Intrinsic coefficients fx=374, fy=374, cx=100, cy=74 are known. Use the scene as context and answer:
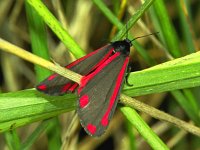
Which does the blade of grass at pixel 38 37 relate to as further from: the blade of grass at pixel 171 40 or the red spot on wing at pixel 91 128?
the blade of grass at pixel 171 40

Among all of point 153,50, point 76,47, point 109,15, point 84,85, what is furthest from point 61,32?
point 153,50

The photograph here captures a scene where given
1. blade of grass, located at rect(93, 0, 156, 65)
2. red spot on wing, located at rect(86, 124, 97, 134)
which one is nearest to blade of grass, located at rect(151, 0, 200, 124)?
blade of grass, located at rect(93, 0, 156, 65)

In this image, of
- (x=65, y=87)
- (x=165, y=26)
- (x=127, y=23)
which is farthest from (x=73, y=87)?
(x=165, y=26)

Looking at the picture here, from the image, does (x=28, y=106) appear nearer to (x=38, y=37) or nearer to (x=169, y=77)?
(x=38, y=37)

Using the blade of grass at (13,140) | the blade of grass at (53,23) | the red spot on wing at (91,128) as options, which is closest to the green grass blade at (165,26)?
the blade of grass at (53,23)

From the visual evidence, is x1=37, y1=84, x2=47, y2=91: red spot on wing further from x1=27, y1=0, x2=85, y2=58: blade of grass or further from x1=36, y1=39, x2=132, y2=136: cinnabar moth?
x1=27, y1=0, x2=85, y2=58: blade of grass

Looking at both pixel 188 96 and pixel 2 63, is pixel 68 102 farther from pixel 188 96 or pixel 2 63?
pixel 2 63

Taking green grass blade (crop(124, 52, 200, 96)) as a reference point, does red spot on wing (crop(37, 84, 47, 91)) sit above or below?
above
